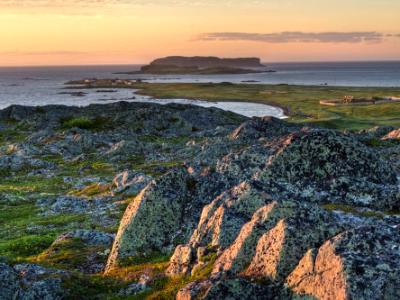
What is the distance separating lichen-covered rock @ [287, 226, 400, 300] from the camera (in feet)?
35.5

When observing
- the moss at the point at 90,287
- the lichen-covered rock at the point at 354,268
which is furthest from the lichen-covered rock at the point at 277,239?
the moss at the point at 90,287

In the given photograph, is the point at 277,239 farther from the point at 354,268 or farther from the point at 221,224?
the point at 221,224

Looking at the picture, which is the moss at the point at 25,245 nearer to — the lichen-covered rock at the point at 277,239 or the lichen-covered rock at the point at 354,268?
the lichen-covered rock at the point at 277,239

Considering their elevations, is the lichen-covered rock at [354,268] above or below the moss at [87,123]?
above

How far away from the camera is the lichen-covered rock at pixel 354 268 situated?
1083cm

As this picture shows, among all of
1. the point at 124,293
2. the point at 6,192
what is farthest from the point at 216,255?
the point at 6,192

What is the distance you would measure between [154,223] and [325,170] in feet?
26.1

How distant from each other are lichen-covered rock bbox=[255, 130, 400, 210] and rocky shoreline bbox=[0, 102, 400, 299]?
0.15 ft

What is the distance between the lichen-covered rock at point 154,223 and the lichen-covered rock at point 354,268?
882 cm

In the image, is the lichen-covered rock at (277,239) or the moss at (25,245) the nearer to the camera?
the lichen-covered rock at (277,239)

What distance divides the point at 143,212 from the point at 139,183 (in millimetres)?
20507

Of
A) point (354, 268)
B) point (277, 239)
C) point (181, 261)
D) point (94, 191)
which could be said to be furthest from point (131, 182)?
point (354, 268)

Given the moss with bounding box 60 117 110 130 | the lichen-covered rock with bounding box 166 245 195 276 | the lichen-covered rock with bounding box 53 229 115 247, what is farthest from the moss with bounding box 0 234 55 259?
the moss with bounding box 60 117 110 130

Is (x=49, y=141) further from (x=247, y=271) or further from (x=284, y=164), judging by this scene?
(x=247, y=271)
